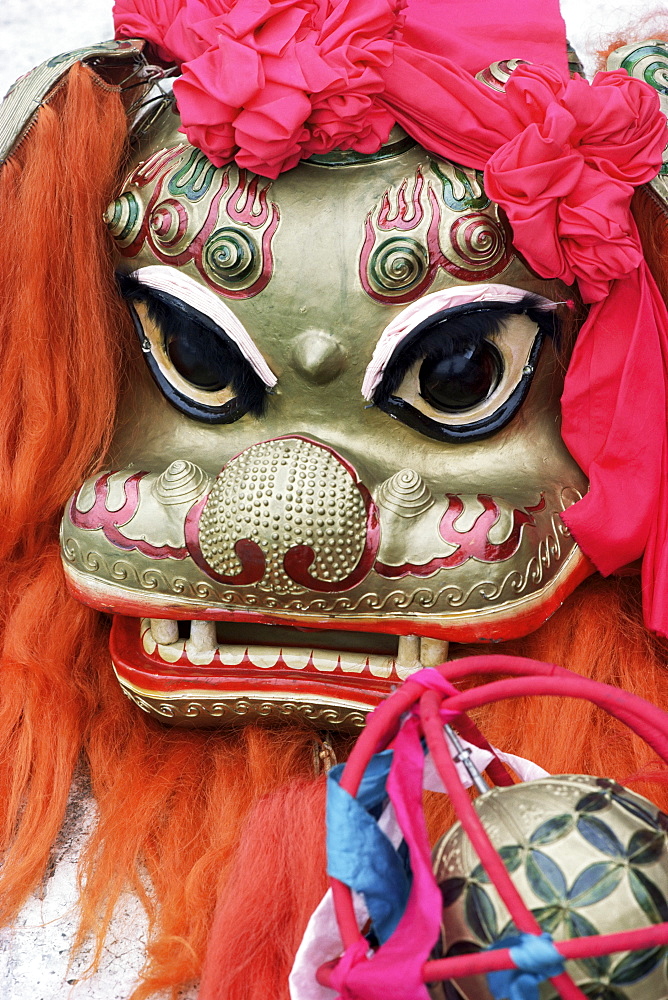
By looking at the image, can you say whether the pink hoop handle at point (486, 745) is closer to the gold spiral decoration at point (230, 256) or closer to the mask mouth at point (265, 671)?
the mask mouth at point (265, 671)

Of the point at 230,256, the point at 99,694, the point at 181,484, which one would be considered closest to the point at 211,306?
the point at 230,256

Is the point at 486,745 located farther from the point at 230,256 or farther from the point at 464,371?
the point at 230,256

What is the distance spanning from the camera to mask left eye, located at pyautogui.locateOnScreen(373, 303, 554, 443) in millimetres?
978

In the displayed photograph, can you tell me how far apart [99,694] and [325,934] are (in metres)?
0.50

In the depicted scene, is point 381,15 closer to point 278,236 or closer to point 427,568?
point 278,236

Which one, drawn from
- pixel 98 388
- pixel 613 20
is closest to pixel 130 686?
pixel 98 388

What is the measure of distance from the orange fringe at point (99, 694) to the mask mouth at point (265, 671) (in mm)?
55

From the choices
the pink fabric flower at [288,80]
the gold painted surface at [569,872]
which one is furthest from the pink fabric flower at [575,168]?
the gold painted surface at [569,872]

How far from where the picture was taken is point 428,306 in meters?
0.96

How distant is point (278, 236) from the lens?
97 cm

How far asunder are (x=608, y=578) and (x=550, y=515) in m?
0.15

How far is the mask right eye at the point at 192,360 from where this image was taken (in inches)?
39.8

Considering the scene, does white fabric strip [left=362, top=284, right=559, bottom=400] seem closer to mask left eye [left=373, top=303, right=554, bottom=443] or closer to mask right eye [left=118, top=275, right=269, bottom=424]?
mask left eye [left=373, top=303, right=554, bottom=443]

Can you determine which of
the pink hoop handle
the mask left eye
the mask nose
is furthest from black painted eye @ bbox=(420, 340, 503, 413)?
the pink hoop handle
